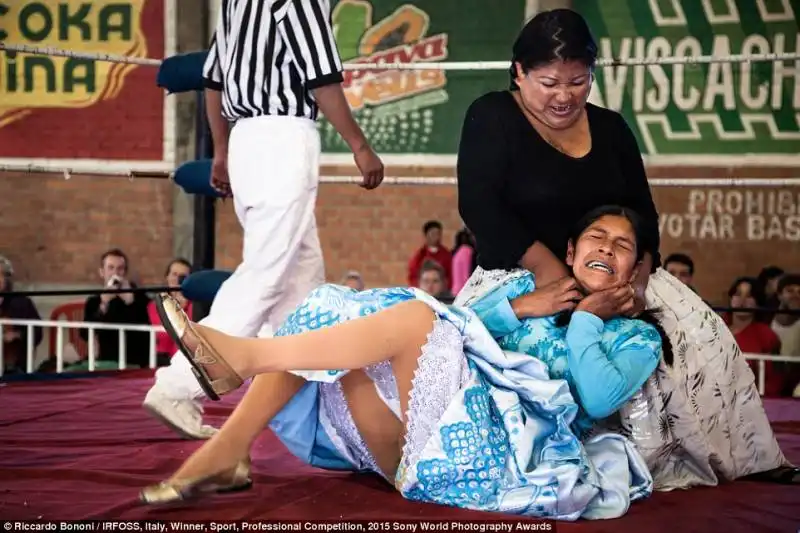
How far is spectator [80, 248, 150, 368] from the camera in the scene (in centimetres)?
439

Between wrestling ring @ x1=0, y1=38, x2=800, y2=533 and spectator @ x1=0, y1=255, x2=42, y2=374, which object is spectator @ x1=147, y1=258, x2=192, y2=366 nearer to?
spectator @ x1=0, y1=255, x2=42, y2=374

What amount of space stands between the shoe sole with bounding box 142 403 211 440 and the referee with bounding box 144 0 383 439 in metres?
0.23

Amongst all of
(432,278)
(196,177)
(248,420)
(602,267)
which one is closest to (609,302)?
(602,267)

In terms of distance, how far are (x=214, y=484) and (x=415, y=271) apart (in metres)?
4.23

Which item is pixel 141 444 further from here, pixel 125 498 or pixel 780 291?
pixel 780 291

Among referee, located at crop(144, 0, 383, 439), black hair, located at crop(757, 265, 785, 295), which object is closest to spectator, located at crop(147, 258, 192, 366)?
referee, located at crop(144, 0, 383, 439)

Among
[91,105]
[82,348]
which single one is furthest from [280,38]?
[91,105]

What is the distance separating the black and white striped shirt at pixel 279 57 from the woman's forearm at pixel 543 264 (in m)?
0.74

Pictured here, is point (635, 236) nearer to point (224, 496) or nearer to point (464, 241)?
point (224, 496)

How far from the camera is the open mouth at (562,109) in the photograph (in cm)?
186

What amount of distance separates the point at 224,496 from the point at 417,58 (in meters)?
4.70

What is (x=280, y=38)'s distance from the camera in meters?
2.44

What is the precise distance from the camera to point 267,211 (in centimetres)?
240

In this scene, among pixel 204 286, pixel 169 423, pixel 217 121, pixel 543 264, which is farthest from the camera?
pixel 204 286
